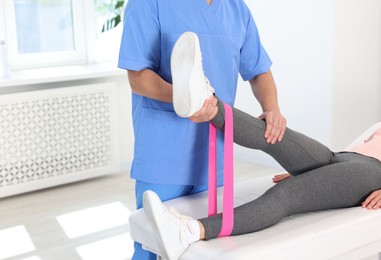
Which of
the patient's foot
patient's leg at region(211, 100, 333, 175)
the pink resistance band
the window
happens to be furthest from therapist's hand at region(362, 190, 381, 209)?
the window

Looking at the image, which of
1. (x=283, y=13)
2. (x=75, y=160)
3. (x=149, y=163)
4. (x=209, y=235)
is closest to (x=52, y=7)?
(x=75, y=160)

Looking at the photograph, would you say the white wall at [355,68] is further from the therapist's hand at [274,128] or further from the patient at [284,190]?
the therapist's hand at [274,128]

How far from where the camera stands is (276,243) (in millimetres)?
1560

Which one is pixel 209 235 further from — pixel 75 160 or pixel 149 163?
pixel 75 160

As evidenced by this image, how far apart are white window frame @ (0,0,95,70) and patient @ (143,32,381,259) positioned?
2.39 meters

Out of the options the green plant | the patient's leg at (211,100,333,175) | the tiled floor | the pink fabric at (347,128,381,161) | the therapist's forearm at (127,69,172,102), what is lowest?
the tiled floor

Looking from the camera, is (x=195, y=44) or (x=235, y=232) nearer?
(x=195, y=44)

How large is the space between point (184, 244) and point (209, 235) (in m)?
0.08

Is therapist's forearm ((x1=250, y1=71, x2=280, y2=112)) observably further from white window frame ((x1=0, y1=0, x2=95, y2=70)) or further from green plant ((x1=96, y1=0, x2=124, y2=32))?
green plant ((x1=96, y1=0, x2=124, y2=32))

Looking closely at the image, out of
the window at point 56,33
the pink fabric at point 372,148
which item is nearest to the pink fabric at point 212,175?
the pink fabric at point 372,148

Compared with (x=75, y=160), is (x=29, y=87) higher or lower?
higher

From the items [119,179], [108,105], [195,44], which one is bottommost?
[119,179]

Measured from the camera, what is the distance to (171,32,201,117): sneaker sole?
152cm

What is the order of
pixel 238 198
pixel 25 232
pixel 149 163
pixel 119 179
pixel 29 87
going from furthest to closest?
pixel 119 179
pixel 29 87
pixel 25 232
pixel 238 198
pixel 149 163
